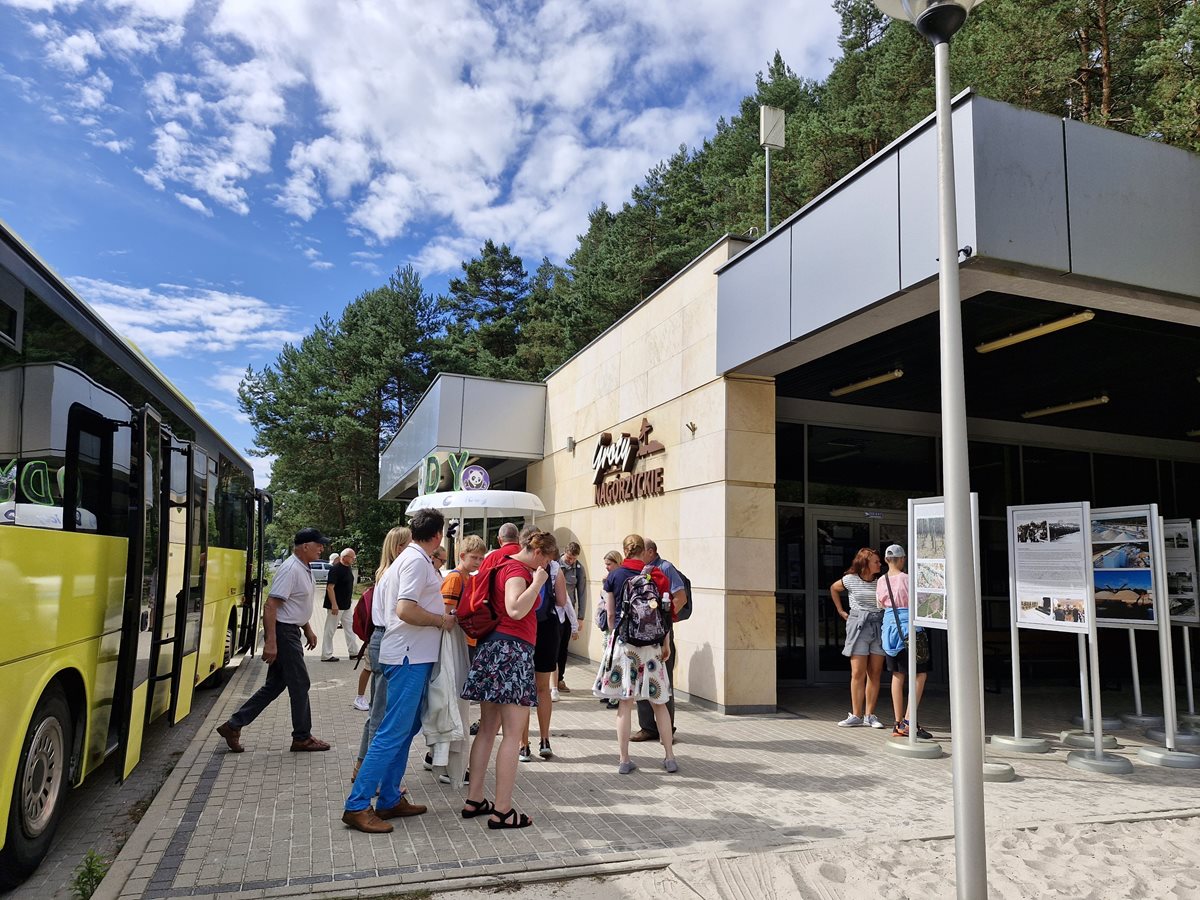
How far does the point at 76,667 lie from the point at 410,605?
1979 mm

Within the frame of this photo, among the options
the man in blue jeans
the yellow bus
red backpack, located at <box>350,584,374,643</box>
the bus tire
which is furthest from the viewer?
red backpack, located at <box>350,584,374,643</box>

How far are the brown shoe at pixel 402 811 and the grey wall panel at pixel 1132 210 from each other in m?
6.16

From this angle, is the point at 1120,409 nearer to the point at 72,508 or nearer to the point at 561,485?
the point at 561,485

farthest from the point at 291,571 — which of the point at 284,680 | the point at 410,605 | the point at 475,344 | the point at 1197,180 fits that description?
the point at 475,344

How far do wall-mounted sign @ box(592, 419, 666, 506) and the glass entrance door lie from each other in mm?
2362

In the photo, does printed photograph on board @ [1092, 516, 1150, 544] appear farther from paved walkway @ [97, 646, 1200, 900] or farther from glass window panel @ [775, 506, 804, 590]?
glass window panel @ [775, 506, 804, 590]

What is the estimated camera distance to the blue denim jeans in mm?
4707

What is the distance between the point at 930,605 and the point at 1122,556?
6.33 feet

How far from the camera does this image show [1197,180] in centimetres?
693

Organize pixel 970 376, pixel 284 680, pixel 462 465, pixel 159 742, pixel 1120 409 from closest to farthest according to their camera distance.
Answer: pixel 284 680, pixel 159 742, pixel 970 376, pixel 1120 409, pixel 462 465

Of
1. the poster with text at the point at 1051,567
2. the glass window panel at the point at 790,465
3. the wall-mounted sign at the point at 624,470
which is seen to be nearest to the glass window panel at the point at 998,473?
the glass window panel at the point at 790,465

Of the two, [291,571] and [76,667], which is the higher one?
[291,571]

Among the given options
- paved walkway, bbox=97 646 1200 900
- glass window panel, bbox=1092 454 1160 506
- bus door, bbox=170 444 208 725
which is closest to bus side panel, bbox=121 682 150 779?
paved walkway, bbox=97 646 1200 900

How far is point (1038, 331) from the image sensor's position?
770 cm
